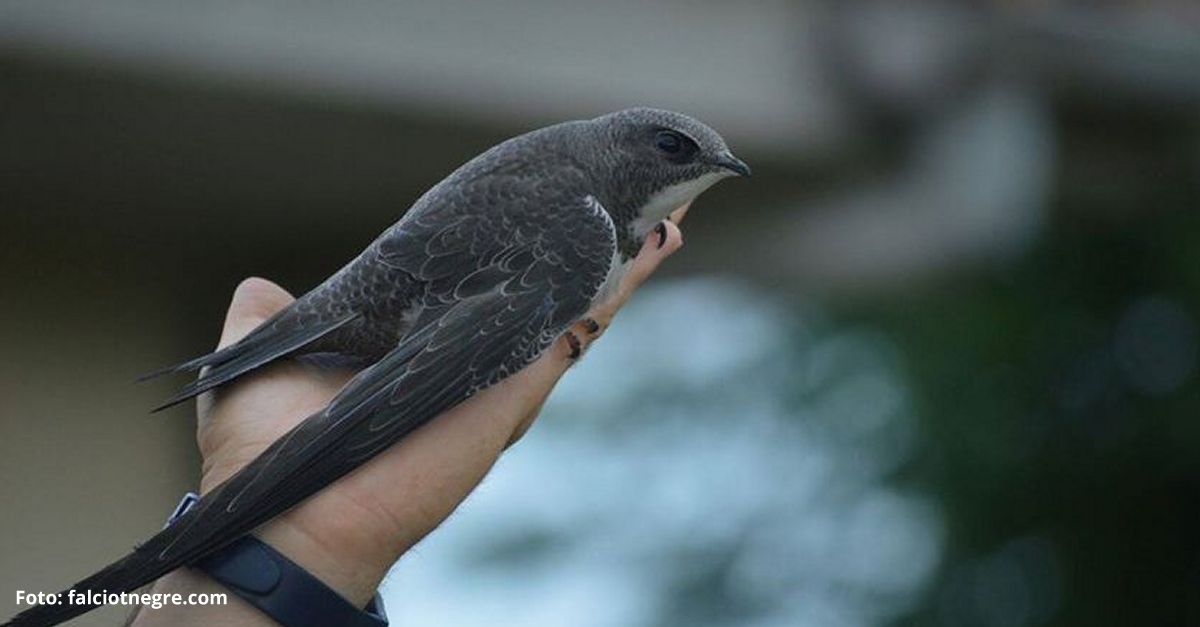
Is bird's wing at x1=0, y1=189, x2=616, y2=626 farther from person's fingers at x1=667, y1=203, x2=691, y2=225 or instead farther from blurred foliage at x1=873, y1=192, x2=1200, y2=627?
blurred foliage at x1=873, y1=192, x2=1200, y2=627

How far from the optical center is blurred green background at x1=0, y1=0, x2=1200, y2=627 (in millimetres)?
4703

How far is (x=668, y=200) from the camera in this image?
2973 mm

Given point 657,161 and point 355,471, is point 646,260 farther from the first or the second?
point 355,471

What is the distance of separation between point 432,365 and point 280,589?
0.41 m

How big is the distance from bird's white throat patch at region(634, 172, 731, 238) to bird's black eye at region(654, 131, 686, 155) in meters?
0.05

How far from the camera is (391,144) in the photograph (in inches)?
219

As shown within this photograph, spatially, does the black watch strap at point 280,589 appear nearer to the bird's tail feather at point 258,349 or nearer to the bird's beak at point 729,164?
the bird's tail feather at point 258,349

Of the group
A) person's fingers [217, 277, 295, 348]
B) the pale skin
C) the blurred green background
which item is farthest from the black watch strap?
the blurred green background

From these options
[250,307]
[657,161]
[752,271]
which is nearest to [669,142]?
[657,161]

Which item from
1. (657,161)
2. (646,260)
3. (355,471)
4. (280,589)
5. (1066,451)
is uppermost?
(657,161)

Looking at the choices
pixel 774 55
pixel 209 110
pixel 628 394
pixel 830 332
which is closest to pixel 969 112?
pixel 774 55

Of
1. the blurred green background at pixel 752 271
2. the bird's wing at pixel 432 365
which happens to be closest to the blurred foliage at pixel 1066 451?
the blurred green background at pixel 752 271

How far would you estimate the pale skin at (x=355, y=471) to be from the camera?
8.00ft

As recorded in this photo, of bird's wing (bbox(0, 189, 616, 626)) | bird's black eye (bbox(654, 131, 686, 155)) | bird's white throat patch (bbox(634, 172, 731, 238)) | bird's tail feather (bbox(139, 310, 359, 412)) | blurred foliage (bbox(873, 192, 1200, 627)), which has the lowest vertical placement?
blurred foliage (bbox(873, 192, 1200, 627))
